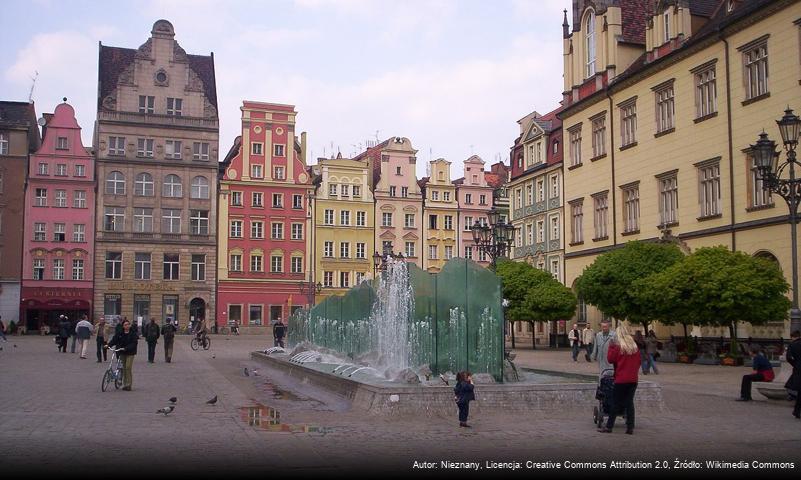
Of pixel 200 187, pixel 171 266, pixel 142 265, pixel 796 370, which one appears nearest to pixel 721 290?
pixel 796 370

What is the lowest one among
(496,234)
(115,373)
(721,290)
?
(115,373)

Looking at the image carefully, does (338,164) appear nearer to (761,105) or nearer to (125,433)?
(761,105)

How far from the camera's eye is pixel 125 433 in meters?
12.7

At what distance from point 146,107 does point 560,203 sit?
39.5m

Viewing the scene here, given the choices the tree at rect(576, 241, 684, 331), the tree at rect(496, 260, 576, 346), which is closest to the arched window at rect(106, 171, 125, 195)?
the tree at rect(496, 260, 576, 346)

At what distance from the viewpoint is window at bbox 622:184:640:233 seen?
1732 inches

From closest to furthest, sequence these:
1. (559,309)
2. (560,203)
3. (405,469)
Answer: (405,469), (559,309), (560,203)

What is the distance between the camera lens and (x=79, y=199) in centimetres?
7238

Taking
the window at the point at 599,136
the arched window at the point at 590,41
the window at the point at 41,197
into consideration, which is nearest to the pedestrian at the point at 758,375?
the window at the point at 599,136

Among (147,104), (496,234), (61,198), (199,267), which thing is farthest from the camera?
(199,267)

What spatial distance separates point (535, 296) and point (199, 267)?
3801cm

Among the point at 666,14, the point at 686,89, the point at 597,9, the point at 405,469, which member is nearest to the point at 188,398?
the point at 405,469

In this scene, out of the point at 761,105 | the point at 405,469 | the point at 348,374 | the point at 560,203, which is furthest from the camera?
the point at 560,203

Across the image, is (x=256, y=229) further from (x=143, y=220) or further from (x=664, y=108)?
(x=664, y=108)
